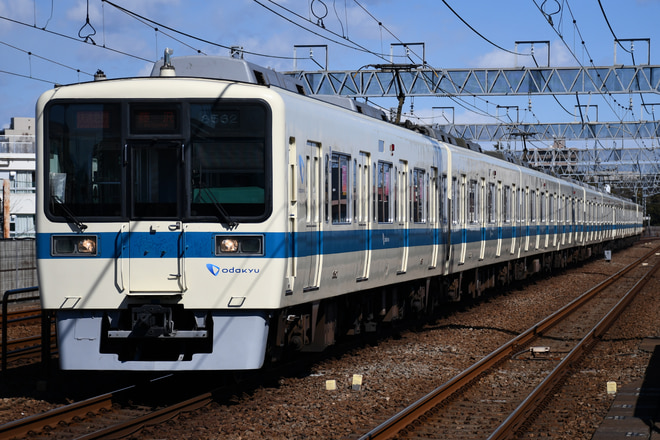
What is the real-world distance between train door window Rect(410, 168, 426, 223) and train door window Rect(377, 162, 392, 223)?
4.12 ft

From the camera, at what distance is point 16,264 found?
21.4 metres

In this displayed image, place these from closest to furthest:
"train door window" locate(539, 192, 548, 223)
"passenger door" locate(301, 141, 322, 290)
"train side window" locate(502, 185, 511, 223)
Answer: "passenger door" locate(301, 141, 322, 290) → "train side window" locate(502, 185, 511, 223) → "train door window" locate(539, 192, 548, 223)

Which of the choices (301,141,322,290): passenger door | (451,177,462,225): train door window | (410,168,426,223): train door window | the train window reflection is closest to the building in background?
(451,177,462,225): train door window

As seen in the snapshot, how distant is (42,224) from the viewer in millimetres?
8672

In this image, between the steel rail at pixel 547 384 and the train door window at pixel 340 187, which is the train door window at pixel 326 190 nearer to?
the train door window at pixel 340 187

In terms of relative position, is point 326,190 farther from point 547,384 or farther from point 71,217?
point 547,384

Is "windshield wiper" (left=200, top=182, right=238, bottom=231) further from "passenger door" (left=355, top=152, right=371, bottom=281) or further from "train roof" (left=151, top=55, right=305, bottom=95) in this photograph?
"passenger door" (left=355, top=152, right=371, bottom=281)

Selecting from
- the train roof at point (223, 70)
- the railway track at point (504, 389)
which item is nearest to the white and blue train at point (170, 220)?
the train roof at point (223, 70)

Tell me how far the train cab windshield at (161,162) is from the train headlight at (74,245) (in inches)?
6.7

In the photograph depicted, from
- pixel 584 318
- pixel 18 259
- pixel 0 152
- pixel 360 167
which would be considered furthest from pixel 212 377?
pixel 0 152

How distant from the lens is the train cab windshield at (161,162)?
853 centimetres

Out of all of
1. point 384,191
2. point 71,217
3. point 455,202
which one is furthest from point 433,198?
point 71,217

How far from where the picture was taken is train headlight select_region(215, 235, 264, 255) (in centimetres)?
849

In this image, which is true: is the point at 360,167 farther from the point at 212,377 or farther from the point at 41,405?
the point at 41,405
